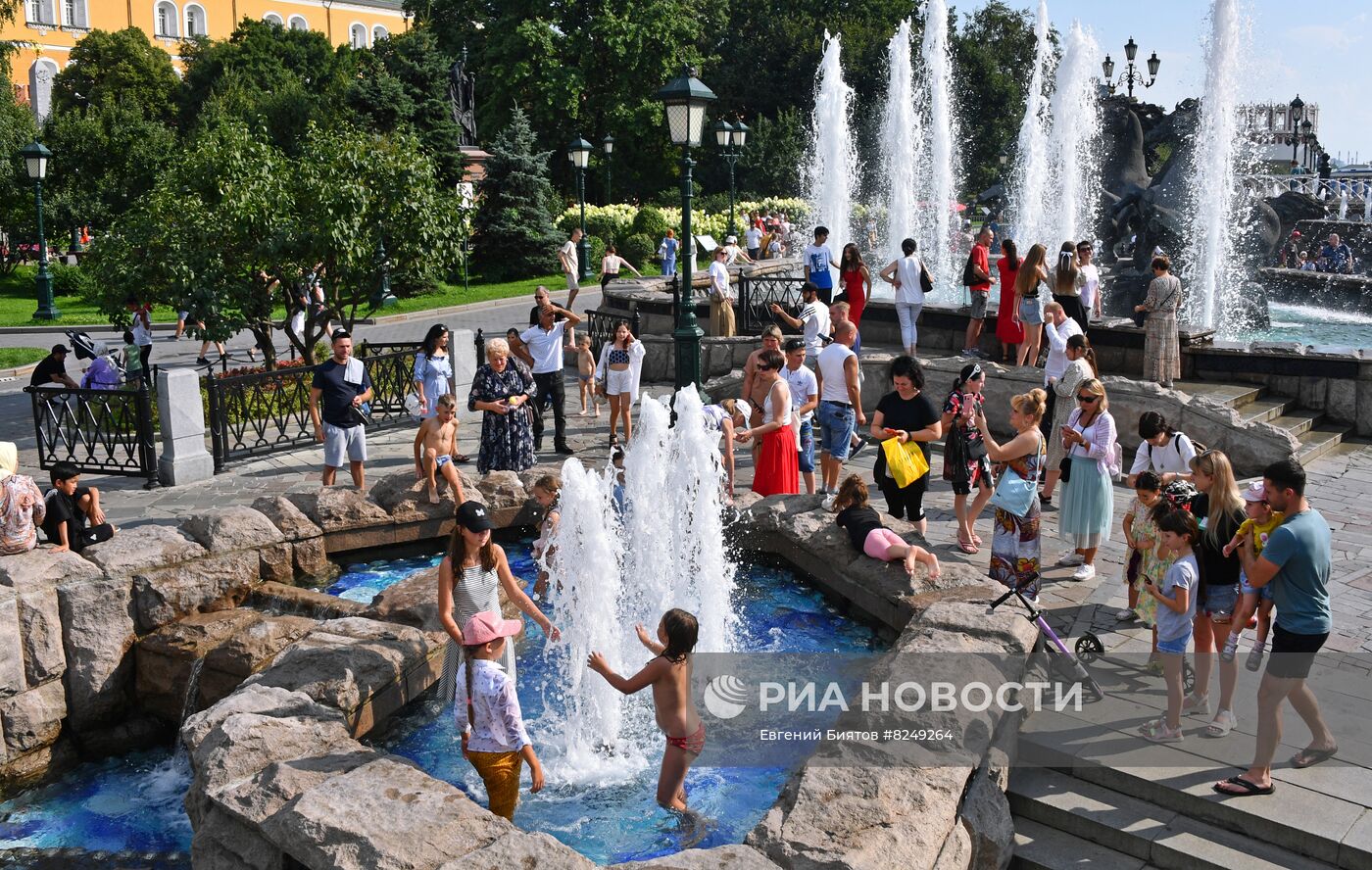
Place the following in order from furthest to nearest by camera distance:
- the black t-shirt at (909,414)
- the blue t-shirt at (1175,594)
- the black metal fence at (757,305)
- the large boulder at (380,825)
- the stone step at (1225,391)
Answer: the black metal fence at (757,305) < the stone step at (1225,391) < the black t-shirt at (909,414) < the blue t-shirt at (1175,594) < the large boulder at (380,825)

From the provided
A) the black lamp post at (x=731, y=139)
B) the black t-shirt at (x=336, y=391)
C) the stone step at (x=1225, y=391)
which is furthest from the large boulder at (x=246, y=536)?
the black lamp post at (x=731, y=139)

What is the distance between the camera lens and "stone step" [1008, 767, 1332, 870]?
4.97 metres

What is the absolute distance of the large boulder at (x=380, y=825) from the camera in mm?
4371

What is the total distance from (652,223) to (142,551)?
91.2 ft

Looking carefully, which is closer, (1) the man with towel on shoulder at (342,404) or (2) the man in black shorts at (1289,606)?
(2) the man in black shorts at (1289,606)

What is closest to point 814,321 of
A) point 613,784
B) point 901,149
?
point 613,784

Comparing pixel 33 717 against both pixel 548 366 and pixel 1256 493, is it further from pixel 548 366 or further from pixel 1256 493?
pixel 1256 493

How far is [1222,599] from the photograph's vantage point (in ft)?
19.6

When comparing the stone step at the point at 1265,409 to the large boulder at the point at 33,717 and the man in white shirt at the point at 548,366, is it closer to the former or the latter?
the man in white shirt at the point at 548,366

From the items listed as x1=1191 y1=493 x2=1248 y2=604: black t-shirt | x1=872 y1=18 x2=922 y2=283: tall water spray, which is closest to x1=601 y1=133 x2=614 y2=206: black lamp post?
x1=872 y1=18 x2=922 y2=283: tall water spray

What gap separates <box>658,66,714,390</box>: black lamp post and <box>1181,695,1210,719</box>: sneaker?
22.5 ft

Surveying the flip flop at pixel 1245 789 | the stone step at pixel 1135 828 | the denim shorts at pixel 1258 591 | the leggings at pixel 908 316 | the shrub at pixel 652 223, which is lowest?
the stone step at pixel 1135 828

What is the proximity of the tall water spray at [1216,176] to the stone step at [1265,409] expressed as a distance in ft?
27.6

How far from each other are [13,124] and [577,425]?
28377 millimetres
